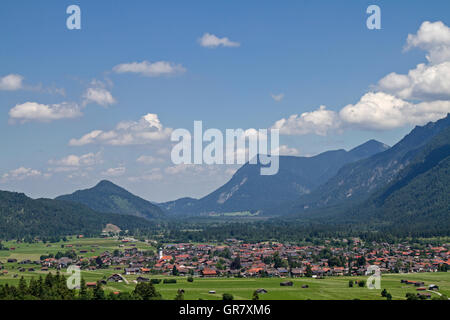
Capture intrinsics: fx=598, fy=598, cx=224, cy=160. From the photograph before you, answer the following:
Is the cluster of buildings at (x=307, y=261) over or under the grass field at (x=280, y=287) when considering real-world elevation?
over

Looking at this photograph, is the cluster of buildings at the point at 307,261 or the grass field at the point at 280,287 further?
the cluster of buildings at the point at 307,261

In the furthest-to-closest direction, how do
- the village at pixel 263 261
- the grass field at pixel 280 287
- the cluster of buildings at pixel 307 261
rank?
the village at pixel 263 261
the cluster of buildings at pixel 307 261
the grass field at pixel 280 287

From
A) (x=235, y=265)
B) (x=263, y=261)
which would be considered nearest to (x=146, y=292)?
(x=235, y=265)

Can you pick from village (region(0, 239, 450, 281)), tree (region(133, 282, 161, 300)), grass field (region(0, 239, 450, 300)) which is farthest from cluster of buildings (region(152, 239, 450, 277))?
tree (region(133, 282, 161, 300))

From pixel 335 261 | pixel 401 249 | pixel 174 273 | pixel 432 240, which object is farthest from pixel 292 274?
pixel 432 240

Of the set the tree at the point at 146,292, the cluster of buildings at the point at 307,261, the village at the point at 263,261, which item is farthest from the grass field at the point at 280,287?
the cluster of buildings at the point at 307,261

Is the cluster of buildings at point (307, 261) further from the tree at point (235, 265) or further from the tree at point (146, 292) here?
the tree at point (146, 292)

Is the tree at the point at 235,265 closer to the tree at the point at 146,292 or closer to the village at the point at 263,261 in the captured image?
the village at the point at 263,261

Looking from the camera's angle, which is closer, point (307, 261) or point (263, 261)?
point (263, 261)

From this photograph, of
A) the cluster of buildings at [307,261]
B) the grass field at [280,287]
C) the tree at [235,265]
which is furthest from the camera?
the tree at [235,265]

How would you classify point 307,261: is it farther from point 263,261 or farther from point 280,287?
point 280,287

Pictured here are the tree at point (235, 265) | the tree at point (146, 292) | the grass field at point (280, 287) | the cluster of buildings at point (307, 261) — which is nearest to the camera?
the tree at point (146, 292)
